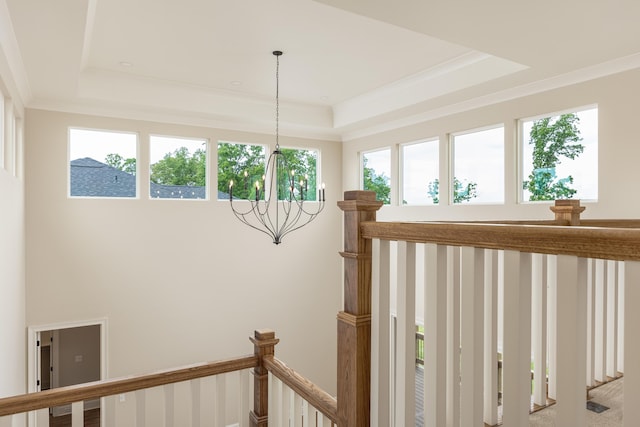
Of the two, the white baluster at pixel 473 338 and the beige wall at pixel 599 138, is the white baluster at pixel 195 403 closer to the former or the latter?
the white baluster at pixel 473 338

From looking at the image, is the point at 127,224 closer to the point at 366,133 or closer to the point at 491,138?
the point at 366,133


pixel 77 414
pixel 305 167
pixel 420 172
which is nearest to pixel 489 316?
pixel 77 414

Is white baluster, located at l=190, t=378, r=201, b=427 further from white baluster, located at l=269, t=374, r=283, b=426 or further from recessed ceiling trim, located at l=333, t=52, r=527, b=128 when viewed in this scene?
recessed ceiling trim, located at l=333, t=52, r=527, b=128

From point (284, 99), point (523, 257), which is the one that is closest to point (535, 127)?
point (284, 99)

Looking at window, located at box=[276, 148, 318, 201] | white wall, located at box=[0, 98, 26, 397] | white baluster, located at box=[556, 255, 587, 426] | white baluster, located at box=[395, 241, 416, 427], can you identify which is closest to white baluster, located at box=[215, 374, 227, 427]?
white baluster, located at box=[395, 241, 416, 427]

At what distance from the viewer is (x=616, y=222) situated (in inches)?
85.4

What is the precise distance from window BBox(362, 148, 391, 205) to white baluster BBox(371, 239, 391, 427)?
491 centimetres

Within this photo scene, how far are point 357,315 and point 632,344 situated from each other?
0.82m

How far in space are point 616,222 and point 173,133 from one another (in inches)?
203

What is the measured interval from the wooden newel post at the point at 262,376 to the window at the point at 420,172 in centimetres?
356

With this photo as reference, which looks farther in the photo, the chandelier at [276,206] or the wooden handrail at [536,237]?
the chandelier at [276,206]

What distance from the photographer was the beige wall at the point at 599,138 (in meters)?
3.68

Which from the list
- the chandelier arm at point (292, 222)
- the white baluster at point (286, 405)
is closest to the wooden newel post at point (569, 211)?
the white baluster at point (286, 405)

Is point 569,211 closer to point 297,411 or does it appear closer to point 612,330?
point 612,330
